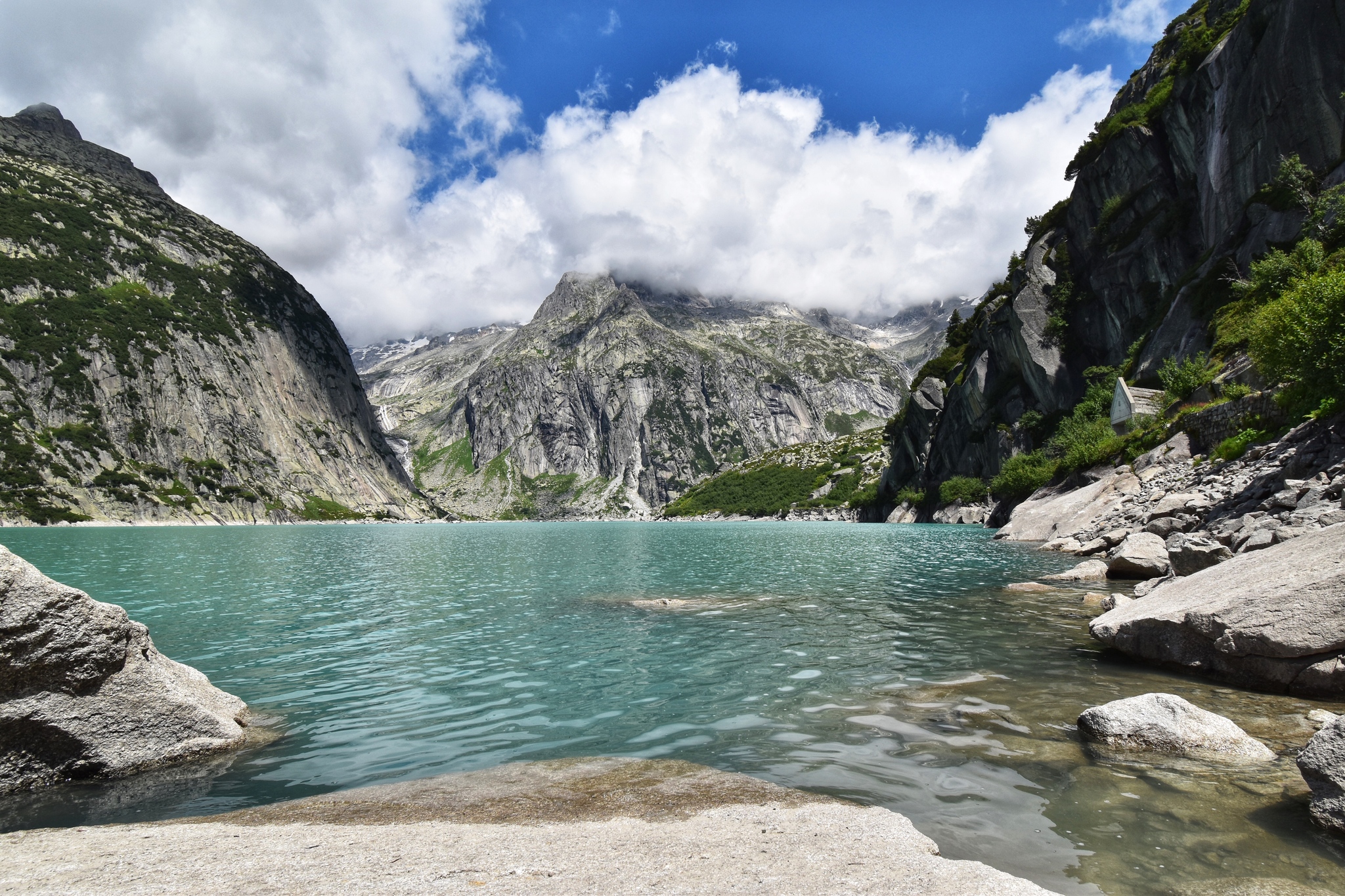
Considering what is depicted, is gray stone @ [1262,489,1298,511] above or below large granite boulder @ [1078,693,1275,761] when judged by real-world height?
above

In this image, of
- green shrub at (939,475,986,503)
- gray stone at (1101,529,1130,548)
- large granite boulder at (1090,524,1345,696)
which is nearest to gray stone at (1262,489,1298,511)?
large granite boulder at (1090,524,1345,696)

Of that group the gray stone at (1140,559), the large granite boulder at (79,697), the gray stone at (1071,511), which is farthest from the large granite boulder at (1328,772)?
the gray stone at (1071,511)

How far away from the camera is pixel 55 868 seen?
5.61 meters

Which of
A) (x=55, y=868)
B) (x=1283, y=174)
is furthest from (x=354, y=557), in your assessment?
(x=1283, y=174)

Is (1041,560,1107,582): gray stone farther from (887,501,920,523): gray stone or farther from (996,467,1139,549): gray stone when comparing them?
(887,501,920,523): gray stone

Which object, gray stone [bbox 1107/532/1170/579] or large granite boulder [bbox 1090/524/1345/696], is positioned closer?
large granite boulder [bbox 1090/524/1345/696]

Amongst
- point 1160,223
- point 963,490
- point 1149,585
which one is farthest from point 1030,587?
point 963,490

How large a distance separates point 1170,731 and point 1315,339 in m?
28.7

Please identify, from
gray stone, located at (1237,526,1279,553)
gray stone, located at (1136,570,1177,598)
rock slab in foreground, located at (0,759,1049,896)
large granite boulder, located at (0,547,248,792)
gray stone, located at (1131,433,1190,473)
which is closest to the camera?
rock slab in foreground, located at (0,759,1049,896)

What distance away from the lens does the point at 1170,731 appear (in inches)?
361

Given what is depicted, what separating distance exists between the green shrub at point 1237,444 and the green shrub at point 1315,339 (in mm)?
3284

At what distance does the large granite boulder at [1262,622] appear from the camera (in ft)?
36.1

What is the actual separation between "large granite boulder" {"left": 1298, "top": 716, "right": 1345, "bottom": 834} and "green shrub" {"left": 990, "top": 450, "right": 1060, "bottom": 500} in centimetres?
8752

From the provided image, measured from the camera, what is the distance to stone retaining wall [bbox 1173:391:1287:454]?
36062 mm
